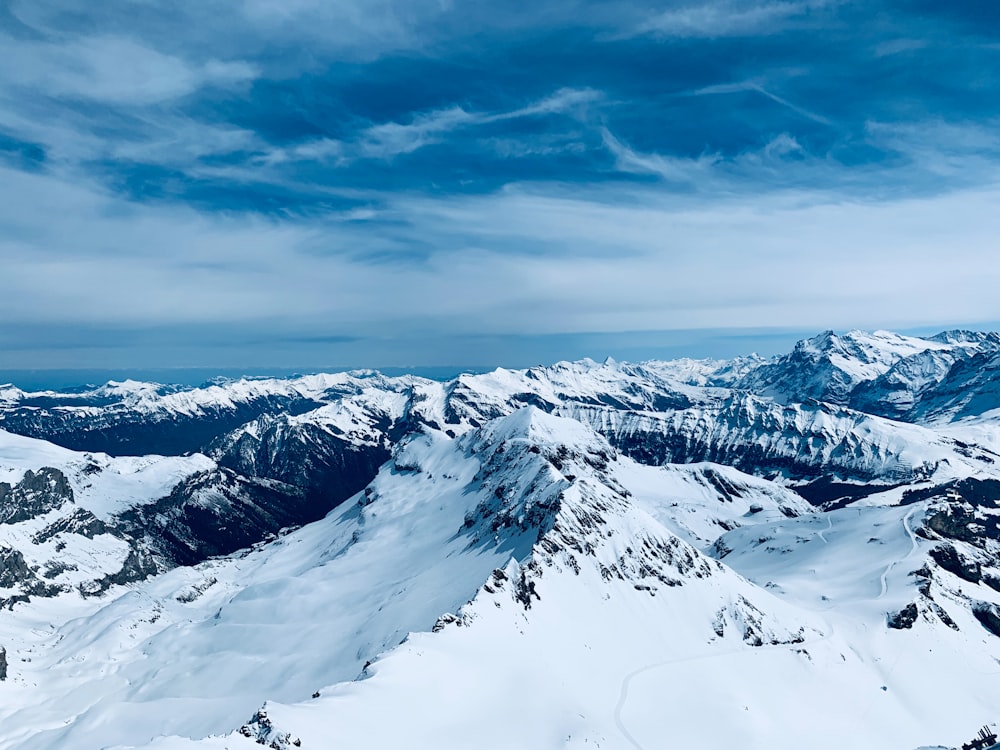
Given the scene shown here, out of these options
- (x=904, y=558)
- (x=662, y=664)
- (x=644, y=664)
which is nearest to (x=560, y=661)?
(x=644, y=664)

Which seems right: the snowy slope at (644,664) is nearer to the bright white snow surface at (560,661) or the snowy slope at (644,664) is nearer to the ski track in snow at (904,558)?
the bright white snow surface at (560,661)

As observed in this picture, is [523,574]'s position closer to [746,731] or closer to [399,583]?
[746,731]

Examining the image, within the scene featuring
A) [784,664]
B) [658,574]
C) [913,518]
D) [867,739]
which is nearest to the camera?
[867,739]

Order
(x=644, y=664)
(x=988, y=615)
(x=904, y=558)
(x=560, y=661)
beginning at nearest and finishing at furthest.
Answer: (x=560, y=661) < (x=644, y=664) < (x=988, y=615) < (x=904, y=558)

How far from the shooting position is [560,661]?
9894 centimetres

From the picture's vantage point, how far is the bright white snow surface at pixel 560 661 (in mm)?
81250

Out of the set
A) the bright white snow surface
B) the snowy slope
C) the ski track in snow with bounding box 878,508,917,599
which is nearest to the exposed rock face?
the snowy slope

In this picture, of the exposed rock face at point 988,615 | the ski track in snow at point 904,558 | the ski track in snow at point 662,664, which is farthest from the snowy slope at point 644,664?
the exposed rock face at point 988,615

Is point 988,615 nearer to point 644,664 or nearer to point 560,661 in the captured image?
point 644,664

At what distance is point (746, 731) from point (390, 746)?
57.9 meters

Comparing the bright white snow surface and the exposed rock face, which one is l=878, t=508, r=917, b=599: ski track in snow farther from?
the exposed rock face

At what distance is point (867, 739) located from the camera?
100 m

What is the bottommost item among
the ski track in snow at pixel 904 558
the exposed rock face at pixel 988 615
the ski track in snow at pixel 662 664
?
the exposed rock face at pixel 988 615

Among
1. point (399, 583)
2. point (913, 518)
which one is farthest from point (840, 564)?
point (399, 583)
